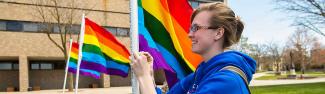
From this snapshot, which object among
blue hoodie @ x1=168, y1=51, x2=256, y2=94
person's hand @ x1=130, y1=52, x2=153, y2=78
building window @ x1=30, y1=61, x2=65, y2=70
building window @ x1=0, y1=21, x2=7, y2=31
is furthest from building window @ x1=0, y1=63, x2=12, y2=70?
blue hoodie @ x1=168, y1=51, x2=256, y2=94

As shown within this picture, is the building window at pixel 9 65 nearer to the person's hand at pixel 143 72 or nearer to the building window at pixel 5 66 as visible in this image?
the building window at pixel 5 66

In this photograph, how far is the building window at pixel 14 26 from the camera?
4253 cm

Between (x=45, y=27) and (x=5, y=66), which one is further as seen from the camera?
(x=5, y=66)

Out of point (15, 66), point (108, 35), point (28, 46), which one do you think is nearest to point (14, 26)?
point (28, 46)

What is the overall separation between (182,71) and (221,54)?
2.62 meters

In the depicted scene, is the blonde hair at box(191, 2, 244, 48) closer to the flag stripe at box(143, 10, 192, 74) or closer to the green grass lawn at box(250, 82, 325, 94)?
the flag stripe at box(143, 10, 192, 74)

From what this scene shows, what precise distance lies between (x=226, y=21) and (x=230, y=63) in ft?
0.86

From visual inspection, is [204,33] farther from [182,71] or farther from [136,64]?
[182,71]

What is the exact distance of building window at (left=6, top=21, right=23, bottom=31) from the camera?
4253 centimetres

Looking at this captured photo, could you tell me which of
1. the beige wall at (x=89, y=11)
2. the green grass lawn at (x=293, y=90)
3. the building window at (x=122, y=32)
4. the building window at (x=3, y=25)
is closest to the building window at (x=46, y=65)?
the beige wall at (x=89, y=11)

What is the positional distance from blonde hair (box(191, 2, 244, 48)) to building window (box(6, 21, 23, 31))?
4216 cm

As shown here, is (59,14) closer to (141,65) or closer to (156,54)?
(156,54)

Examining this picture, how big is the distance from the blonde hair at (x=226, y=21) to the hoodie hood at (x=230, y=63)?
103mm

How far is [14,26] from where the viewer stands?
42.9 meters
